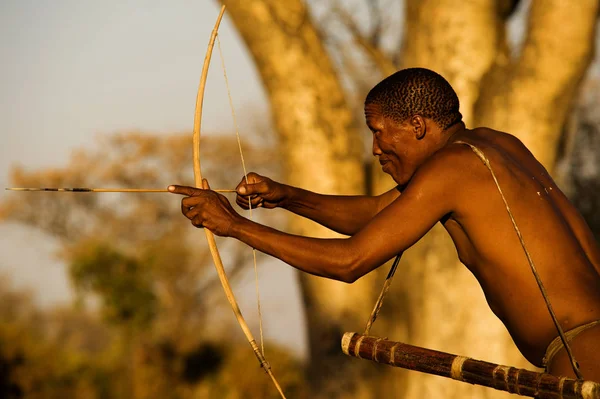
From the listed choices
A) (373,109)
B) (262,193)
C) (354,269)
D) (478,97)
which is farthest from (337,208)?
(478,97)

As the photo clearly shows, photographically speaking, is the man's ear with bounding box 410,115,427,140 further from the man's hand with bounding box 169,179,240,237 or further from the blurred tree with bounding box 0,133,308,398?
the blurred tree with bounding box 0,133,308,398

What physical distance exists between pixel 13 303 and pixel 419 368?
21.6 m

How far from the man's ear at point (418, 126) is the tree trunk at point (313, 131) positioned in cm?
526

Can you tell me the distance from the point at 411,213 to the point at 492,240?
0.26 metres

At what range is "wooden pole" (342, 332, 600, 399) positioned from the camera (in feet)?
9.60

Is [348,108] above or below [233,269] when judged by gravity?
below

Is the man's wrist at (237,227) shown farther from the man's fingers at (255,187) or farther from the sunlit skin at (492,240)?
the man's fingers at (255,187)

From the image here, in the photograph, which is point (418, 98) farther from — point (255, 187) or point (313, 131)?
point (313, 131)

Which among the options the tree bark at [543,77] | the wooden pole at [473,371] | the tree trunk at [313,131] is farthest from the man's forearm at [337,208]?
the tree trunk at [313,131]

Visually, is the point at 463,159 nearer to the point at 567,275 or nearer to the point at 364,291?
the point at 567,275

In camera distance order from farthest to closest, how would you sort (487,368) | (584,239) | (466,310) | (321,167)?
(321,167), (466,310), (584,239), (487,368)

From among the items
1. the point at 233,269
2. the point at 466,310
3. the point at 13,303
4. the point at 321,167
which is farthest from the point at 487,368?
the point at 13,303

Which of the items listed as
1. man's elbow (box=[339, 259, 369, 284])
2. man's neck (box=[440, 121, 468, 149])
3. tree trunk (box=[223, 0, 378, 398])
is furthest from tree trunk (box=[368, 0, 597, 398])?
man's elbow (box=[339, 259, 369, 284])

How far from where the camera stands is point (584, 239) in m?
3.42
